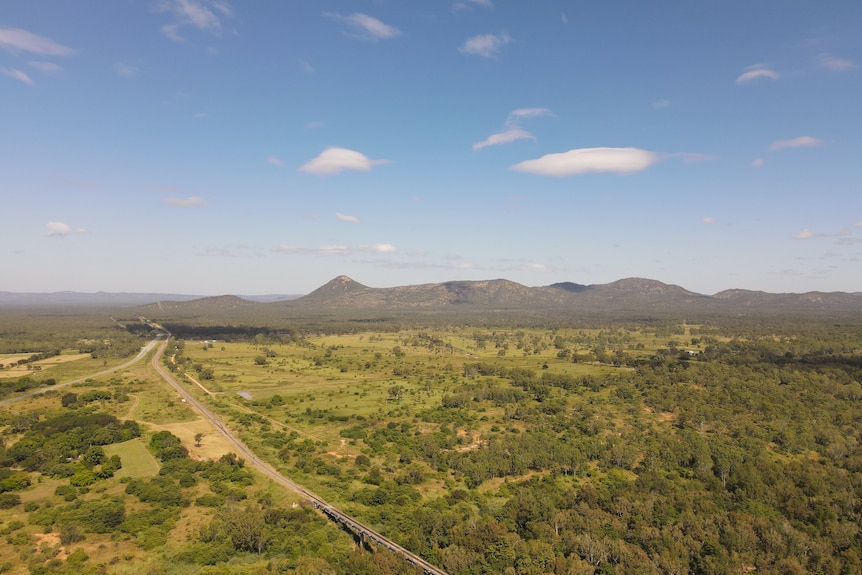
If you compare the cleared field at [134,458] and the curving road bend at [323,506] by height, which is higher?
the cleared field at [134,458]

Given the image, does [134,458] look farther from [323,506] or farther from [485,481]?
[485,481]

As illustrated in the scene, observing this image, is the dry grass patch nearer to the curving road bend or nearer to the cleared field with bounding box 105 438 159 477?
the curving road bend

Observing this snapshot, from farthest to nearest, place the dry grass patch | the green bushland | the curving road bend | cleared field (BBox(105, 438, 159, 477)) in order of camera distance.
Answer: the dry grass patch
cleared field (BBox(105, 438, 159, 477))
the green bushland
the curving road bend

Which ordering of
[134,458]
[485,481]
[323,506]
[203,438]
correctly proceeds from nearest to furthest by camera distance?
[323,506]
[485,481]
[134,458]
[203,438]

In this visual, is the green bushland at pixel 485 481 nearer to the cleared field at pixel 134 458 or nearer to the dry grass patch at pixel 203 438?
the cleared field at pixel 134 458

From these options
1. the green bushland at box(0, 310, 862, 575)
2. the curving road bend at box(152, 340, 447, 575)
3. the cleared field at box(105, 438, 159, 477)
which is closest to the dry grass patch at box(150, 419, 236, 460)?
the curving road bend at box(152, 340, 447, 575)

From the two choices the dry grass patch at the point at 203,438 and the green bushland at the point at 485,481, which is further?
the dry grass patch at the point at 203,438

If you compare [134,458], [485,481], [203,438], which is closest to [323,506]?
[485,481]

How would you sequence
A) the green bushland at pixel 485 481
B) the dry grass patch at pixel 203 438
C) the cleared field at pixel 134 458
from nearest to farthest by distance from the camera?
1. the green bushland at pixel 485 481
2. the cleared field at pixel 134 458
3. the dry grass patch at pixel 203 438

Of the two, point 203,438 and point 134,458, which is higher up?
point 134,458

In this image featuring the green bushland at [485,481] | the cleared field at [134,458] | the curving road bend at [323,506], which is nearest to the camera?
the curving road bend at [323,506]

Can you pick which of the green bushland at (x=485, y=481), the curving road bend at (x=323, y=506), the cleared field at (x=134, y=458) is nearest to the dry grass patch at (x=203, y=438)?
the curving road bend at (x=323, y=506)
